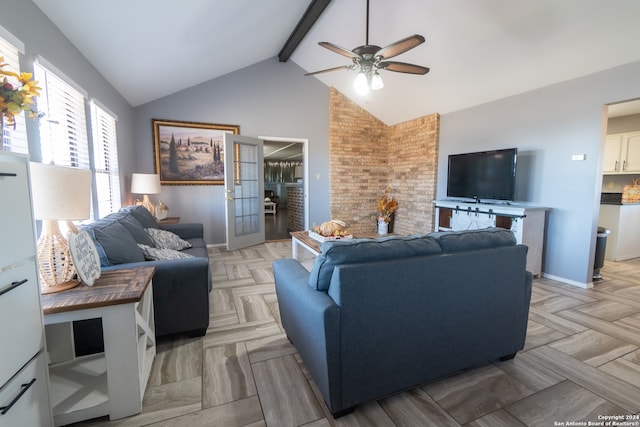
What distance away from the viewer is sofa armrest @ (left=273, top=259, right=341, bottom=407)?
1.27 metres

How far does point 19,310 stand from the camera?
1025 mm

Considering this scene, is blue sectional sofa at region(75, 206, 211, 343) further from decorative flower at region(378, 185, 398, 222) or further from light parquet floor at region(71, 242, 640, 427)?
decorative flower at region(378, 185, 398, 222)

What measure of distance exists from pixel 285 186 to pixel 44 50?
30.6ft

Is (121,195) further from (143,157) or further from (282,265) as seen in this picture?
(282,265)

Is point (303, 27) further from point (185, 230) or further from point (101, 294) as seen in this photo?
point (101, 294)

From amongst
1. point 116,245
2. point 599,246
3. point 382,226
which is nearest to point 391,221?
point 382,226

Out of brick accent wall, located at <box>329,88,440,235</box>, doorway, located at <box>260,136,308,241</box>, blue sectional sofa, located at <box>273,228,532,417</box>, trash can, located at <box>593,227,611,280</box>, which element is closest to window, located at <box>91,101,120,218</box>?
doorway, located at <box>260,136,308,241</box>

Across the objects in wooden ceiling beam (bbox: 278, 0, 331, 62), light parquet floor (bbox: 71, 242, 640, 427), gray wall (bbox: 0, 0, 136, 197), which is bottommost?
light parquet floor (bbox: 71, 242, 640, 427)

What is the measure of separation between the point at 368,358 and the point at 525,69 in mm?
3667

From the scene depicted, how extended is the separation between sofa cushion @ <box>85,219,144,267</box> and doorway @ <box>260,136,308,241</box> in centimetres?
344

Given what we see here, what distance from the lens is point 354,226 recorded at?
5910mm

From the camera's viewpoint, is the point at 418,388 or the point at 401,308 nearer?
the point at 401,308

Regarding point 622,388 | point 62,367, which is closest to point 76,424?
point 62,367

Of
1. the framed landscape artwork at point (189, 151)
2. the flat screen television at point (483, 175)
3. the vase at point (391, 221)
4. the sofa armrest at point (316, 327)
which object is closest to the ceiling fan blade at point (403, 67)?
the flat screen television at point (483, 175)
